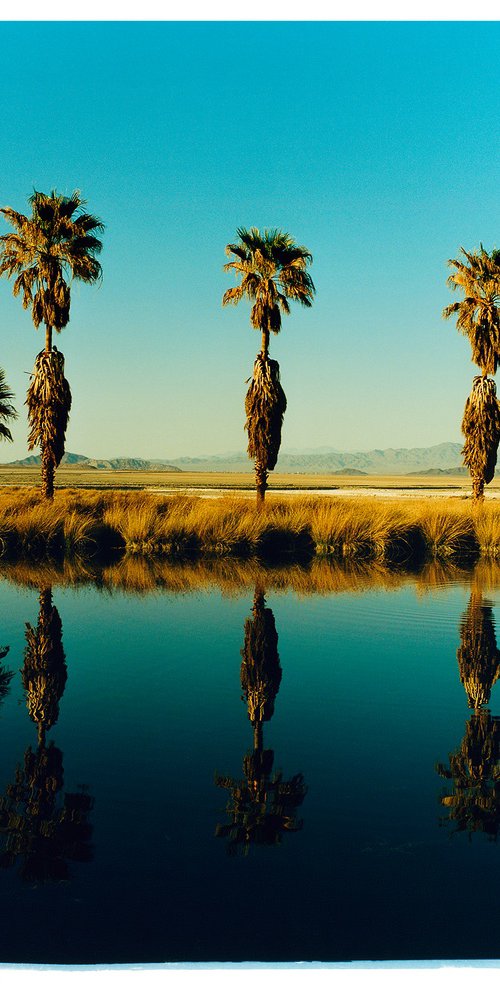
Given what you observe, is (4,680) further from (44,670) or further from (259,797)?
(259,797)

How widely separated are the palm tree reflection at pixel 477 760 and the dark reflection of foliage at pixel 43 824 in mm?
2288

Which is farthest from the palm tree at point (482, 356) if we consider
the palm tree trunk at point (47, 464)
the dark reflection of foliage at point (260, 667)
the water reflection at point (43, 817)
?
the water reflection at point (43, 817)

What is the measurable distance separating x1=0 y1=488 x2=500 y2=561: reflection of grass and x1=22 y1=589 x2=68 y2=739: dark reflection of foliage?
447 inches

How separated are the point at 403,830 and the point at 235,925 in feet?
4.81

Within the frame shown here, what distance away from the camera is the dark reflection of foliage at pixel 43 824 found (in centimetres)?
455

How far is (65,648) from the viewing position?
1011 centimetres

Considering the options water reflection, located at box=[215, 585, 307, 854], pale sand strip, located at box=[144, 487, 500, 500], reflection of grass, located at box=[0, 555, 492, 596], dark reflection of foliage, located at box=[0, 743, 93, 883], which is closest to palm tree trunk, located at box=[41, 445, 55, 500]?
reflection of grass, located at box=[0, 555, 492, 596]

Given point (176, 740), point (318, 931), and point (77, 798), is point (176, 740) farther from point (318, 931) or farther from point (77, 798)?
point (318, 931)

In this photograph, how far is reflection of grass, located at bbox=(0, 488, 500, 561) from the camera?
77.5 feet

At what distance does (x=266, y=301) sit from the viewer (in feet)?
98.9

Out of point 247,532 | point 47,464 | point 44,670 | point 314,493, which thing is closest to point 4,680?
point 44,670

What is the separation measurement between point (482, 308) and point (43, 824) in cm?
3131

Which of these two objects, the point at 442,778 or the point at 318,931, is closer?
the point at 318,931

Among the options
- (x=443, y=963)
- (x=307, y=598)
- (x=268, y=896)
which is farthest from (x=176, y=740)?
(x=307, y=598)
